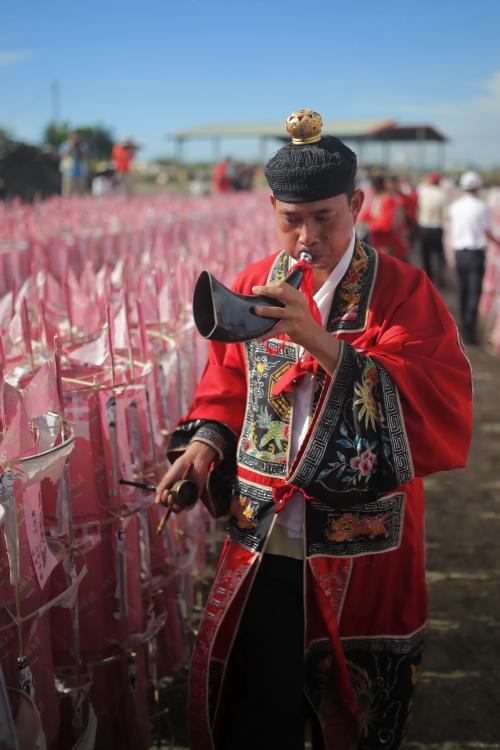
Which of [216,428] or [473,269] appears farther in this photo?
[473,269]

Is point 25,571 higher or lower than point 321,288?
lower

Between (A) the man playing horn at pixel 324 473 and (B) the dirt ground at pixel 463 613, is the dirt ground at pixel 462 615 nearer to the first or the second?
(B) the dirt ground at pixel 463 613

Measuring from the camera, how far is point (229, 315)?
1550 mm

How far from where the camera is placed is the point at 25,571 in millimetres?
1809

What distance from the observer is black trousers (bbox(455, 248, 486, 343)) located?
779 centimetres

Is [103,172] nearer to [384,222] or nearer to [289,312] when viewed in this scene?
[384,222]

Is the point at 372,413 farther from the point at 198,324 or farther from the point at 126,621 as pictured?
the point at 126,621

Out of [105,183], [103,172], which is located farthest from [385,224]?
[103,172]

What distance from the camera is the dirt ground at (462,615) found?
256 centimetres

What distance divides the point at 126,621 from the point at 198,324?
1138 millimetres

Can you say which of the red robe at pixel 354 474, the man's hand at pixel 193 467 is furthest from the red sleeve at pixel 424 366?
Result: the man's hand at pixel 193 467

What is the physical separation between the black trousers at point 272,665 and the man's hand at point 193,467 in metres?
0.28

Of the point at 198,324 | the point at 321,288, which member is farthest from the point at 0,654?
the point at 321,288

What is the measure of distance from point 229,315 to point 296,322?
151 millimetres
